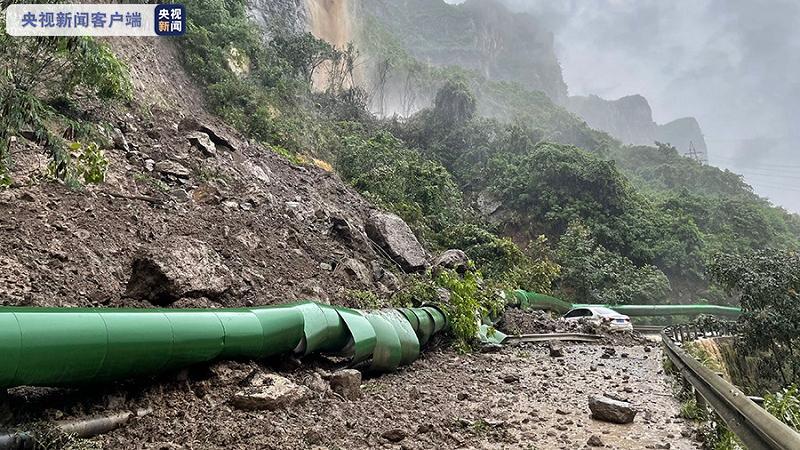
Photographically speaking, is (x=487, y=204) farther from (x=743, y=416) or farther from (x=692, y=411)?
(x=743, y=416)

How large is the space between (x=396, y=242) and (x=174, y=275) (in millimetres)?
7563

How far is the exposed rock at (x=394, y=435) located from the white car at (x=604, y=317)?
11327 mm

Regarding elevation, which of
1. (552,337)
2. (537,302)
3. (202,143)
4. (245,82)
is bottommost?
(537,302)

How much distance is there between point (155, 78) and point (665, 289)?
81.0 ft

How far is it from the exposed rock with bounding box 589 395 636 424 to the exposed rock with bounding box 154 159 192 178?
7795mm

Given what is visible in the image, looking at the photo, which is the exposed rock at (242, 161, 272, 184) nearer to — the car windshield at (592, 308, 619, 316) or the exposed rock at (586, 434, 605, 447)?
the exposed rock at (586, 434, 605, 447)

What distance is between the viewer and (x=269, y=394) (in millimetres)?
4016

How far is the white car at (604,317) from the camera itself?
45.4 ft

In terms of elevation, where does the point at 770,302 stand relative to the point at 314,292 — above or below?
below

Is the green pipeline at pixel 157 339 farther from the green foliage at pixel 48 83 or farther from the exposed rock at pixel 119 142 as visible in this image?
the exposed rock at pixel 119 142

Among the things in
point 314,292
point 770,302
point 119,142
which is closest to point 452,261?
point 314,292

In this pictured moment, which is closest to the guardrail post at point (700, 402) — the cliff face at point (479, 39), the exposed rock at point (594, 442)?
the exposed rock at point (594, 442)

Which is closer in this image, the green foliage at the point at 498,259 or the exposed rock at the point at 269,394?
the exposed rock at the point at 269,394

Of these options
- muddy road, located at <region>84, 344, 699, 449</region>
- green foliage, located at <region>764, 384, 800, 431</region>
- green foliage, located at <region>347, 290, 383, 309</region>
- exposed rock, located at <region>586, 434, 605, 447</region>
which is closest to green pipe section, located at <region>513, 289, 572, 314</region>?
green foliage, located at <region>347, 290, 383, 309</region>
